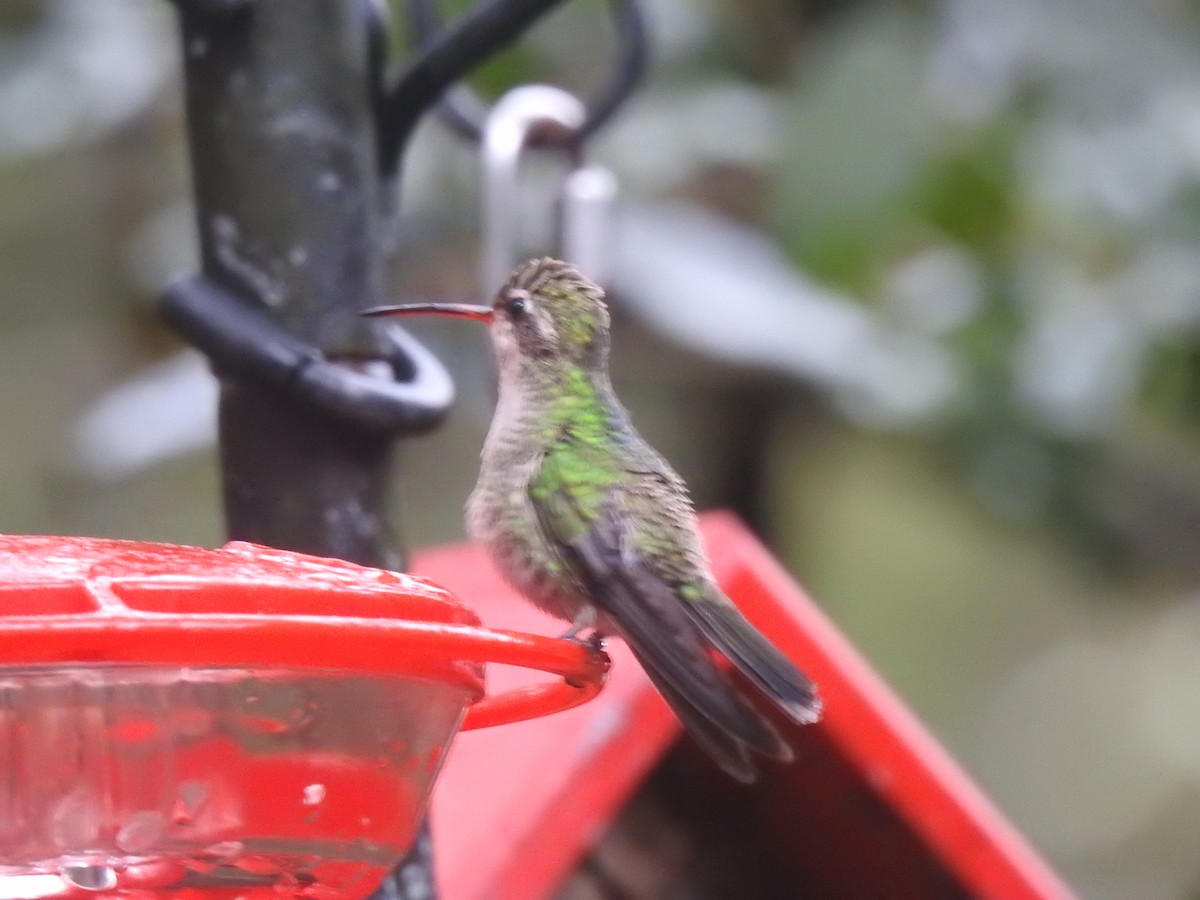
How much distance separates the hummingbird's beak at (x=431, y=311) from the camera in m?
1.76

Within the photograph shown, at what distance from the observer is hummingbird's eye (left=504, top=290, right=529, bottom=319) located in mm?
2439

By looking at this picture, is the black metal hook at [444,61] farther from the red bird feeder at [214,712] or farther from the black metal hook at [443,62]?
the red bird feeder at [214,712]

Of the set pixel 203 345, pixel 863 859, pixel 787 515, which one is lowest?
pixel 787 515

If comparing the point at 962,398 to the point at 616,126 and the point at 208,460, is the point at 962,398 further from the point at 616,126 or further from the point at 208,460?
the point at 208,460

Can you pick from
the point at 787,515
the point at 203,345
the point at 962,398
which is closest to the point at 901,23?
the point at 962,398

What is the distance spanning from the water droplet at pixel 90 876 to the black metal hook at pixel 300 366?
537 millimetres

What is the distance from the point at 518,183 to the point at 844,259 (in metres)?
1.79

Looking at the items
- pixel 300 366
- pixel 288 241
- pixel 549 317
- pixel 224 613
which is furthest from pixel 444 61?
pixel 224 613

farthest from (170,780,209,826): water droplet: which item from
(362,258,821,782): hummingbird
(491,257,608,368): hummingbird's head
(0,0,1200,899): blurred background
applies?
(0,0,1200,899): blurred background

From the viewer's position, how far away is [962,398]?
13.4 ft

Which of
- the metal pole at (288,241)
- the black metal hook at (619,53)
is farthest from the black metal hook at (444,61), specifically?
the black metal hook at (619,53)

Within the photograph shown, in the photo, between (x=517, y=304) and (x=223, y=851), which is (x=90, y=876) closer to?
(x=223, y=851)

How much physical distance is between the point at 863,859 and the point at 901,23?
2226mm

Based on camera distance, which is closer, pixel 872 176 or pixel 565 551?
pixel 565 551
